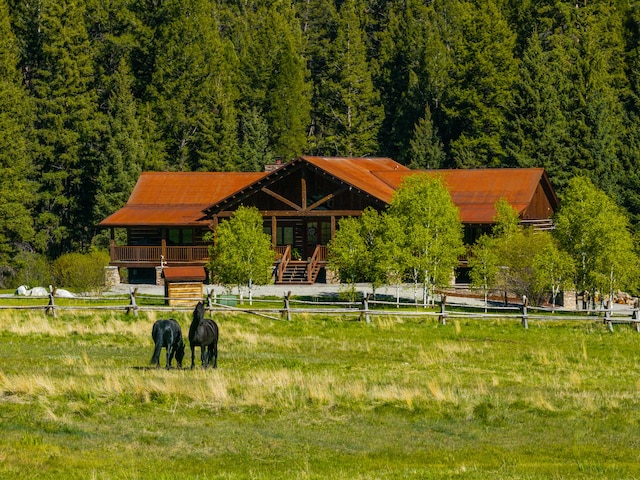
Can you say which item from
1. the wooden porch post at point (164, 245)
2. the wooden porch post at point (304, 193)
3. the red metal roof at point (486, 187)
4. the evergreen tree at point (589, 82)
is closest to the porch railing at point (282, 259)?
the wooden porch post at point (304, 193)

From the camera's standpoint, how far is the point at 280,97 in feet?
374

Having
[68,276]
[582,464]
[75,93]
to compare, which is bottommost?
[582,464]

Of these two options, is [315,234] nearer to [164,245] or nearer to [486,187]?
[164,245]

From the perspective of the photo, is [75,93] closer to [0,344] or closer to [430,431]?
[0,344]

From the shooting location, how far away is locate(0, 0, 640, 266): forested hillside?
279 ft

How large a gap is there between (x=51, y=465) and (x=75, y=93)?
72074mm

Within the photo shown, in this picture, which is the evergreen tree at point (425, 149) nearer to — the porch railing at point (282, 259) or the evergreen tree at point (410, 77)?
the evergreen tree at point (410, 77)

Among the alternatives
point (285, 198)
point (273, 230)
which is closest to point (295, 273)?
point (273, 230)

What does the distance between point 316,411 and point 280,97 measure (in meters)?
89.2

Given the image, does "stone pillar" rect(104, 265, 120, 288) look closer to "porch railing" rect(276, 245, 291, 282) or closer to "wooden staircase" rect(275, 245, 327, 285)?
"porch railing" rect(276, 245, 291, 282)

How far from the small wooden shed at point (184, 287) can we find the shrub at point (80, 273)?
26.8 feet

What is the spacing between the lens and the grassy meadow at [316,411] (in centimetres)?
2161

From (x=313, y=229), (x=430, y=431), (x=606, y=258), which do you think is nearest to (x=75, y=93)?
(x=313, y=229)

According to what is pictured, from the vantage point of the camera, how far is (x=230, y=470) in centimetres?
2122
